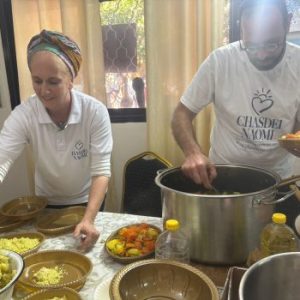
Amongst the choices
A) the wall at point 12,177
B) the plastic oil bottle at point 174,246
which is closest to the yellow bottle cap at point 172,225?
the plastic oil bottle at point 174,246

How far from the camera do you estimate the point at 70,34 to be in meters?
2.35

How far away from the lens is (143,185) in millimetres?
2227

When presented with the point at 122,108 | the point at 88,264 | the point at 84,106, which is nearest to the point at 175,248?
the point at 88,264

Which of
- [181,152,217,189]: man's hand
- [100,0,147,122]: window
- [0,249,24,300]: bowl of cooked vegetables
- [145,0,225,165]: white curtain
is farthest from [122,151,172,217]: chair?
[0,249,24,300]: bowl of cooked vegetables

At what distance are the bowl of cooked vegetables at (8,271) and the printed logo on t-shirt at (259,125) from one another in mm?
941

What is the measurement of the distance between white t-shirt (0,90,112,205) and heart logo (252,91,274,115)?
0.62 m

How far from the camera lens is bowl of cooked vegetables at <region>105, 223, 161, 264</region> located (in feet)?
3.44

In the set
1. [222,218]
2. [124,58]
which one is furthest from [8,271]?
[124,58]

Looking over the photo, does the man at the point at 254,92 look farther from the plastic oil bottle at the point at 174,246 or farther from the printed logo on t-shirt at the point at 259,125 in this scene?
the plastic oil bottle at the point at 174,246

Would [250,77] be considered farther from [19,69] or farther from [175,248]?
[19,69]

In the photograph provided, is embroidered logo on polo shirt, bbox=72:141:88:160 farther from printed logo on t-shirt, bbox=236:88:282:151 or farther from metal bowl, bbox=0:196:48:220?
printed logo on t-shirt, bbox=236:88:282:151

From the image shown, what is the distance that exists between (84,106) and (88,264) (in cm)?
72

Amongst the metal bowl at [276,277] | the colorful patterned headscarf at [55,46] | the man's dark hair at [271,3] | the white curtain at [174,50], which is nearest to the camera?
the metal bowl at [276,277]

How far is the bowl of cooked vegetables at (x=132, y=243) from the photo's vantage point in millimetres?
1048
